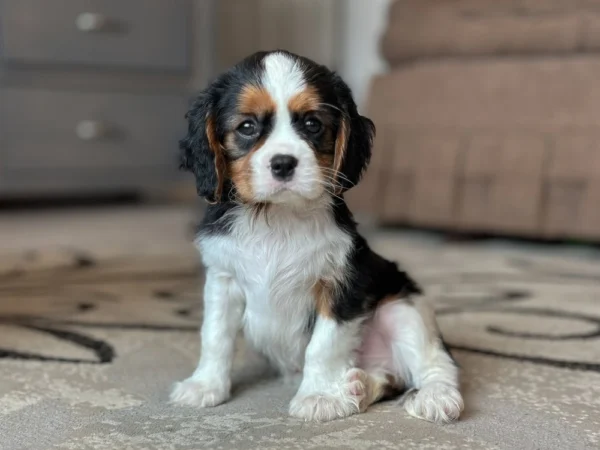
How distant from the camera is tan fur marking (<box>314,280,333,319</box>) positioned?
128 centimetres

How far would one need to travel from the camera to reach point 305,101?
1218 millimetres

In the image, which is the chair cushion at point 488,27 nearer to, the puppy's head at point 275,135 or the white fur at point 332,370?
the puppy's head at point 275,135

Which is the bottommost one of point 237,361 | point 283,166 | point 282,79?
point 237,361

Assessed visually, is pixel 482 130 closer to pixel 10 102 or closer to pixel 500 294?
pixel 500 294

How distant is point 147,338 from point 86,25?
7.68ft

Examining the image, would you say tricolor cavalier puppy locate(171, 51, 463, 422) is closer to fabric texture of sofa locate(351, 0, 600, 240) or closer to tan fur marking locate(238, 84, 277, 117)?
tan fur marking locate(238, 84, 277, 117)

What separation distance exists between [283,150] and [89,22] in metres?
2.70

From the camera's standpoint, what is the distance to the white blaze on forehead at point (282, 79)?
1.21 meters

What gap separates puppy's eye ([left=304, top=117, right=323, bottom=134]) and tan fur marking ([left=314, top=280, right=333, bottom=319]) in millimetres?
251

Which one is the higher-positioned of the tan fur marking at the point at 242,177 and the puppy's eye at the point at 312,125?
the puppy's eye at the point at 312,125

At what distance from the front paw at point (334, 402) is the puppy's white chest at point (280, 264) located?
12 cm

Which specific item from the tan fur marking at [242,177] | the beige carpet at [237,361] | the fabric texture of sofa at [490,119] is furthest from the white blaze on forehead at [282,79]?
the fabric texture of sofa at [490,119]

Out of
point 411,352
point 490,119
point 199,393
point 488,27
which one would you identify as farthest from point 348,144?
point 488,27

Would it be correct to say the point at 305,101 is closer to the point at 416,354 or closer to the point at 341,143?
the point at 341,143
